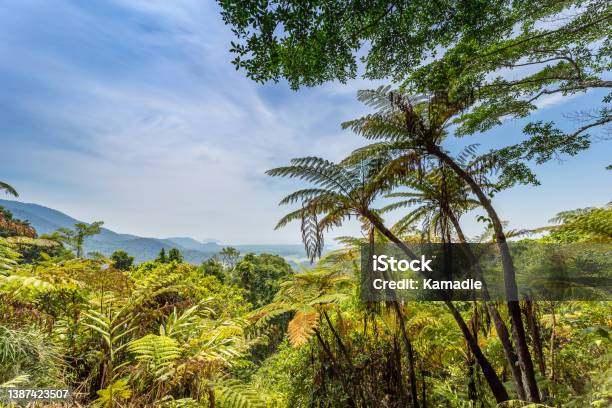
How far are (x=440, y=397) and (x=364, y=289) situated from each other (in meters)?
1.99

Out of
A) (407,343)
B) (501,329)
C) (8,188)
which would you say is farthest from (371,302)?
(8,188)

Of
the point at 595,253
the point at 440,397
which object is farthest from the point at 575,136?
the point at 440,397

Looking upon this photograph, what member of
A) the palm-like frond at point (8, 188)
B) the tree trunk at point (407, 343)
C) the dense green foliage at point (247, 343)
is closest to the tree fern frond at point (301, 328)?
the dense green foliage at point (247, 343)

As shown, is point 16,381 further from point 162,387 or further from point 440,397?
point 440,397

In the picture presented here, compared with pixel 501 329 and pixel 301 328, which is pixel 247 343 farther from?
pixel 501 329

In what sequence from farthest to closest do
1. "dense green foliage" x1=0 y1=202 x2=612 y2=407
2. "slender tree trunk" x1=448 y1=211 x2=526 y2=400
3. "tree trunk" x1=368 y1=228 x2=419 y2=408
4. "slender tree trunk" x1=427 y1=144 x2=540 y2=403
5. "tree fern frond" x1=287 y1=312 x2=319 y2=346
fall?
"tree trunk" x1=368 y1=228 x2=419 y2=408 → "slender tree trunk" x1=448 y1=211 x2=526 y2=400 → "slender tree trunk" x1=427 y1=144 x2=540 y2=403 → "tree fern frond" x1=287 y1=312 x2=319 y2=346 → "dense green foliage" x1=0 y1=202 x2=612 y2=407

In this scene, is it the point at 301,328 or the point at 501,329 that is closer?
the point at 301,328

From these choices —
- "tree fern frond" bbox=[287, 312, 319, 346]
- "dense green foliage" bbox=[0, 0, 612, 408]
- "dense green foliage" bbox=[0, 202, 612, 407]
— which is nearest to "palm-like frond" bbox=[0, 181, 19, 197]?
"dense green foliage" bbox=[0, 0, 612, 408]

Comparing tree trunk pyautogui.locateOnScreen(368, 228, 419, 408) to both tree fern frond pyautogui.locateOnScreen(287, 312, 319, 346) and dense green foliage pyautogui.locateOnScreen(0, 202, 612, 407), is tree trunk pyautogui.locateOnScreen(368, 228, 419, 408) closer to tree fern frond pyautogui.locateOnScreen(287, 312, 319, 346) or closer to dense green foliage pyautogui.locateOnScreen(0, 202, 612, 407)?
dense green foliage pyautogui.locateOnScreen(0, 202, 612, 407)

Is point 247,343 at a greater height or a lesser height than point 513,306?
lesser

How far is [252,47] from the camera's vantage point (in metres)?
3.28

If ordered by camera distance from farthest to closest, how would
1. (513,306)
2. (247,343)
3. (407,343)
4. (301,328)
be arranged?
1. (407,343)
2. (513,306)
3. (301,328)
4. (247,343)

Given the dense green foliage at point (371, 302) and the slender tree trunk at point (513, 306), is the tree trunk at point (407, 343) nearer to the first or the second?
the dense green foliage at point (371, 302)

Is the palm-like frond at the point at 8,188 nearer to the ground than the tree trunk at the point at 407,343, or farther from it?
farther from it
